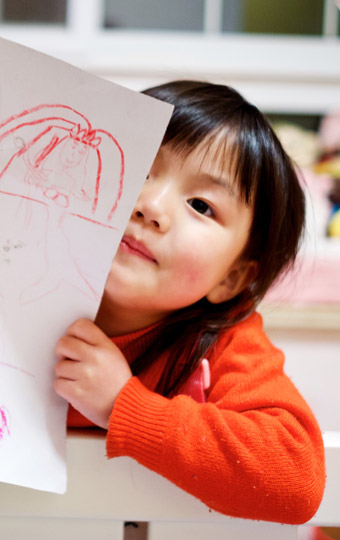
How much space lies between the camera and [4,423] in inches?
18.6

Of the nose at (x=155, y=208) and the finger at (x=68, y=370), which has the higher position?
the nose at (x=155, y=208)

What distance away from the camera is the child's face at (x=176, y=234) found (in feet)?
1.77

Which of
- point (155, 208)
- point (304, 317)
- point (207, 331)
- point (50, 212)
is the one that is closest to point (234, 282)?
point (207, 331)

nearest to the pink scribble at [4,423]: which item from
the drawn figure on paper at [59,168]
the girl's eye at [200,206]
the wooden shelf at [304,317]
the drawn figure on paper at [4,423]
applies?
the drawn figure on paper at [4,423]

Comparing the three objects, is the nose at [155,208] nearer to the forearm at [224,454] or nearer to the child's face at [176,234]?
the child's face at [176,234]

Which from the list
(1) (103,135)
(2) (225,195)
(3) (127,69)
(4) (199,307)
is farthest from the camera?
(3) (127,69)

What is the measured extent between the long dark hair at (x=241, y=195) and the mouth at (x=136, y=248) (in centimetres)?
10

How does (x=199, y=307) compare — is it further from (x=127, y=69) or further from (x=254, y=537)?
(x=127, y=69)

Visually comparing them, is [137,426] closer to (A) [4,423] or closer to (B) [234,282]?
(A) [4,423]

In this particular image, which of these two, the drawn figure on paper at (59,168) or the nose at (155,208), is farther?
the nose at (155,208)

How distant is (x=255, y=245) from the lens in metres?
0.67

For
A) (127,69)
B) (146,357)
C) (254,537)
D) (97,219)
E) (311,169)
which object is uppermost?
(127,69)

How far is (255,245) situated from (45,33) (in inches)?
40.3

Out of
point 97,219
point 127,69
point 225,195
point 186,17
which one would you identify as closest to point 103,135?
point 97,219
